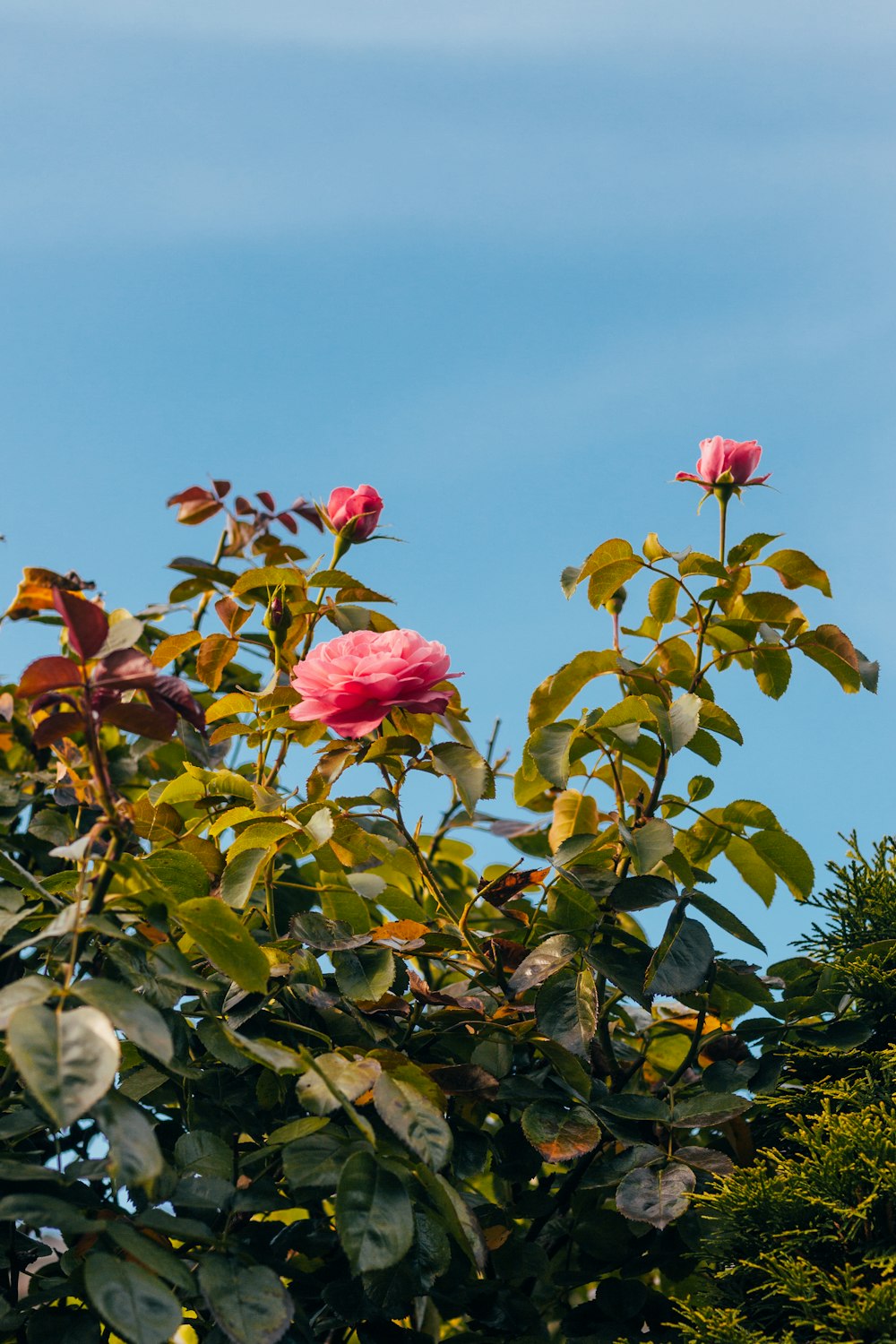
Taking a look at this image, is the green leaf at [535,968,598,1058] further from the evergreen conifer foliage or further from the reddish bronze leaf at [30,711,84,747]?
the reddish bronze leaf at [30,711,84,747]

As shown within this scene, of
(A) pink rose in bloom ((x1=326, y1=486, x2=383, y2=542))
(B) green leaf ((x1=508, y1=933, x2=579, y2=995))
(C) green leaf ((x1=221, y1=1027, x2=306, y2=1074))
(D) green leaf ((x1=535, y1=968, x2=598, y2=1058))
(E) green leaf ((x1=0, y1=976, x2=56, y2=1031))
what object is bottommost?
(C) green leaf ((x1=221, y1=1027, x2=306, y2=1074))

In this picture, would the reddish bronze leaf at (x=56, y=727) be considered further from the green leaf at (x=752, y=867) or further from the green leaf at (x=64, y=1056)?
the green leaf at (x=752, y=867)

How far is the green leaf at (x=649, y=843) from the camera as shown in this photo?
1526mm

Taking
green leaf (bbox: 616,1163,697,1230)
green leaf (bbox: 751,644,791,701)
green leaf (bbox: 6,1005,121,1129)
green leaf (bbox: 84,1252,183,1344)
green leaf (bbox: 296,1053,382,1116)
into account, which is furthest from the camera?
green leaf (bbox: 751,644,791,701)

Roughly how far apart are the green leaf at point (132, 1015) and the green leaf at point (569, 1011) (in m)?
0.59

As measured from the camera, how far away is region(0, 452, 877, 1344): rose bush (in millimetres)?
1155

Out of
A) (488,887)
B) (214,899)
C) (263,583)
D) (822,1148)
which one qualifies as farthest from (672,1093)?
(263,583)

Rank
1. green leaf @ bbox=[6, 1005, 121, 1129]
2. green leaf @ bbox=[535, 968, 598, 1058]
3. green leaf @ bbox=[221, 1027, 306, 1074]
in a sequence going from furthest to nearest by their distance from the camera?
green leaf @ bbox=[535, 968, 598, 1058], green leaf @ bbox=[221, 1027, 306, 1074], green leaf @ bbox=[6, 1005, 121, 1129]

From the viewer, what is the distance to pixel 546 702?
1.86 meters

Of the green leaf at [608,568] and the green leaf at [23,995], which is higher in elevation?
the green leaf at [608,568]

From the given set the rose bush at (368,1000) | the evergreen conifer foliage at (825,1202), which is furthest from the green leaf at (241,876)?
the evergreen conifer foliage at (825,1202)

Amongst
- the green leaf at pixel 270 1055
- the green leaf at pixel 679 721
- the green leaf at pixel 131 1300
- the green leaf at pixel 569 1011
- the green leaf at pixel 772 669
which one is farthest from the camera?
the green leaf at pixel 772 669

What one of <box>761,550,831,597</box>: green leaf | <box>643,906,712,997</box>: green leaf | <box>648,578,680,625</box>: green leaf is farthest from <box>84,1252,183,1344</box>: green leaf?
<box>761,550,831,597</box>: green leaf

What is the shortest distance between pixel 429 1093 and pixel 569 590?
2.60 feet
